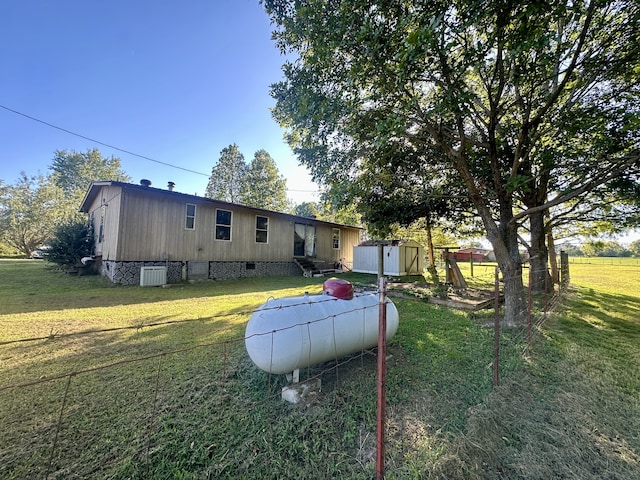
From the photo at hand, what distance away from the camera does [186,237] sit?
10266 millimetres

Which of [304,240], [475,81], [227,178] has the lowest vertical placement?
[304,240]

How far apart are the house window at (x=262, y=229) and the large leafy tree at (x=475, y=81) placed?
6441 millimetres

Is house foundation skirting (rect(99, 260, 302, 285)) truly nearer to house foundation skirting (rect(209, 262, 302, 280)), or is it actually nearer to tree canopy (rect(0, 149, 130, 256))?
house foundation skirting (rect(209, 262, 302, 280))

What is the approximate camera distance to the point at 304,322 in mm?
2627

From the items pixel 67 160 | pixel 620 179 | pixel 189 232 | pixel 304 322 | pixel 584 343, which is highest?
pixel 67 160

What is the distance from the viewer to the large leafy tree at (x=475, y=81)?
3.69 metres

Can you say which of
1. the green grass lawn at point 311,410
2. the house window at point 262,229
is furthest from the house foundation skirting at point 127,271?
the green grass lawn at point 311,410

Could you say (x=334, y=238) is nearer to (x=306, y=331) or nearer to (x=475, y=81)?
(x=475, y=81)

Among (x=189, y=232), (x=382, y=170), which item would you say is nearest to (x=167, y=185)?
(x=189, y=232)

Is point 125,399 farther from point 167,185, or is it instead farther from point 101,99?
point 101,99

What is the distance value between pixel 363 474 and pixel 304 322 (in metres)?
1.24

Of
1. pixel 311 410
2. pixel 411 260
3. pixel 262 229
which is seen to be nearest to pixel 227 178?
pixel 262 229

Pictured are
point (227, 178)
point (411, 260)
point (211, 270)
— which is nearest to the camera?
point (211, 270)

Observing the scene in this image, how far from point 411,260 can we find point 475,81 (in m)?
9.01
